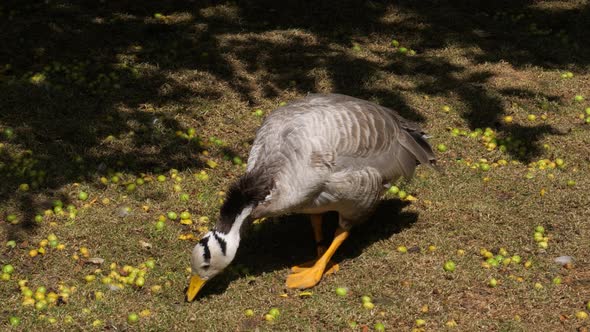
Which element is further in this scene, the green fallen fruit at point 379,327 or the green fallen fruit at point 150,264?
the green fallen fruit at point 150,264

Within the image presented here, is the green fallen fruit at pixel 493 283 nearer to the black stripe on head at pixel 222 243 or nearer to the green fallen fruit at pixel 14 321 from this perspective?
the black stripe on head at pixel 222 243

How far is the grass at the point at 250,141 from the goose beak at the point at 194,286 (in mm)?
143

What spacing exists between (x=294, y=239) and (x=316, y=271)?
85 cm

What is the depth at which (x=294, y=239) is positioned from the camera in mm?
7703

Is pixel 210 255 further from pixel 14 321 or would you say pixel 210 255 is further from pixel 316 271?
pixel 14 321

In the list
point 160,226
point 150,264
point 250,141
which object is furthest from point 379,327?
point 250,141

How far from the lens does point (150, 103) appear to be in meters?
9.90

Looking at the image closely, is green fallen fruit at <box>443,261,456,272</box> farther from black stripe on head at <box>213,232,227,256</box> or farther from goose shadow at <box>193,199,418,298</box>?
black stripe on head at <box>213,232,227,256</box>

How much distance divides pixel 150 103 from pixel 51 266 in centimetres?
333

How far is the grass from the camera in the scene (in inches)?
261

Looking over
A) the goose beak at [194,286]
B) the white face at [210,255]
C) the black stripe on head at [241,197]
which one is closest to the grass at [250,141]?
the goose beak at [194,286]

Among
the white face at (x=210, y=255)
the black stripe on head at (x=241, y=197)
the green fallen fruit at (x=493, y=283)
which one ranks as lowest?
the green fallen fruit at (x=493, y=283)

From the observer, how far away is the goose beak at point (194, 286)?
6.41 metres

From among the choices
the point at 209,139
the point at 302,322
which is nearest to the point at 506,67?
the point at 209,139
